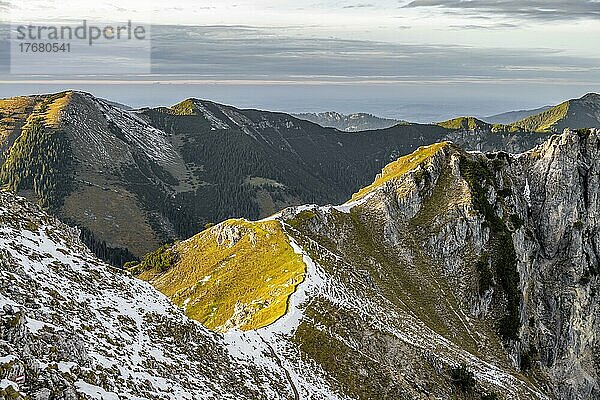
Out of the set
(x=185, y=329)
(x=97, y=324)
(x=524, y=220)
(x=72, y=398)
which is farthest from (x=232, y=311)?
(x=524, y=220)

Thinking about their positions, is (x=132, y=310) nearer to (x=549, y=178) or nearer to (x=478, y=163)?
(x=478, y=163)

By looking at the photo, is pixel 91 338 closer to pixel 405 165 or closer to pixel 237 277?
pixel 237 277

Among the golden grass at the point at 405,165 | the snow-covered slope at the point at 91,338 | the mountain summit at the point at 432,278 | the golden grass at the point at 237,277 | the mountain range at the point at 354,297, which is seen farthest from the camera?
the golden grass at the point at 405,165

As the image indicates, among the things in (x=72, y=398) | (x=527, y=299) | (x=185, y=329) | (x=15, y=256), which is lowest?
(x=527, y=299)

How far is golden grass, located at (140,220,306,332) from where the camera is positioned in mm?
86688

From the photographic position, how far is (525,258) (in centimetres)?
14350

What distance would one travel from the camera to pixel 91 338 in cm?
3884

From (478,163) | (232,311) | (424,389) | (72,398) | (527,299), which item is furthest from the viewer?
(478,163)

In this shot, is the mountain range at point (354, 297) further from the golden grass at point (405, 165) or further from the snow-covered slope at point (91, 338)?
the golden grass at point (405, 165)

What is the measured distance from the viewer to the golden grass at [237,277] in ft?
284

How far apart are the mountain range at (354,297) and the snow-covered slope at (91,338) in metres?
0.16

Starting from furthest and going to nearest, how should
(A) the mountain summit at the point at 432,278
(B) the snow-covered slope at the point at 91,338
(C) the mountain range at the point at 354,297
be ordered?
(A) the mountain summit at the point at 432,278
(C) the mountain range at the point at 354,297
(B) the snow-covered slope at the point at 91,338

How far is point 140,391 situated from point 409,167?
124 metres

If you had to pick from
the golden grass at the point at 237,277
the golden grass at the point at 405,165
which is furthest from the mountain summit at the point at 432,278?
the golden grass at the point at 405,165
